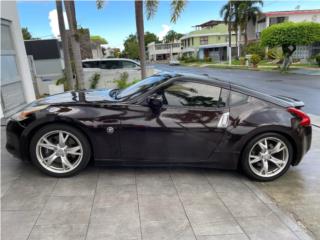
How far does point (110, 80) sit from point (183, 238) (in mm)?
9819

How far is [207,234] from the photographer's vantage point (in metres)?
2.60

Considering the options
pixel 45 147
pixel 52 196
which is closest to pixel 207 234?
pixel 52 196

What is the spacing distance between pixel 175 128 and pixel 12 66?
5.95 m

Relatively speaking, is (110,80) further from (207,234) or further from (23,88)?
(207,234)

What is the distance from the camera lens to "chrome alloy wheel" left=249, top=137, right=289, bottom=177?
12.0 ft

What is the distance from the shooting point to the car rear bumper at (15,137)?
353 centimetres

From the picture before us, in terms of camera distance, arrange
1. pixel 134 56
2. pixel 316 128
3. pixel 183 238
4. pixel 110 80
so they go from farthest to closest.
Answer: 1. pixel 134 56
2. pixel 110 80
3. pixel 316 128
4. pixel 183 238

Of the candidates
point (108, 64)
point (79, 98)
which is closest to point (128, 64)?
point (108, 64)

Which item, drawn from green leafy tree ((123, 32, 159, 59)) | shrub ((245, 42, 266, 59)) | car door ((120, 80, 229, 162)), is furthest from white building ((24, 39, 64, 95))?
shrub ((245, 42, 266, 59))

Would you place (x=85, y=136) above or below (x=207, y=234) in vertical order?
above

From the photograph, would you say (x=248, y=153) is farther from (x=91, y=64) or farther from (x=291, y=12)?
(x=291, y=12)

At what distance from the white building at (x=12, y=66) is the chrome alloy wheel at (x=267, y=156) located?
229 inches

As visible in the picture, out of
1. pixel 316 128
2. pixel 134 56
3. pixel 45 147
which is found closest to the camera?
pixel 45 147

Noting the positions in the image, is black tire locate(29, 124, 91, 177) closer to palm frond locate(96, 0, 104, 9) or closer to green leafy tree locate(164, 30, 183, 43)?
palm frond locate(96, 0, 104, 9)
